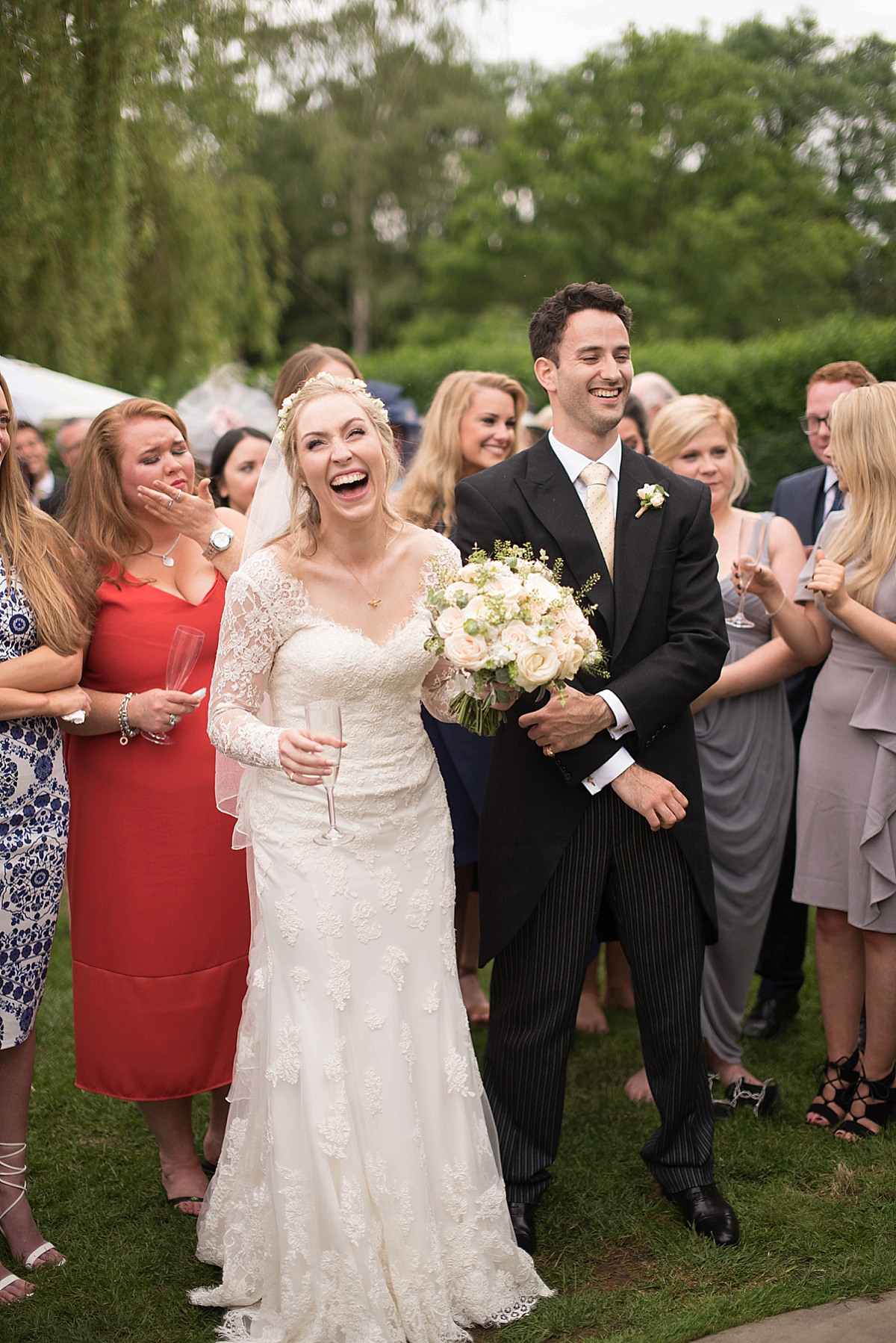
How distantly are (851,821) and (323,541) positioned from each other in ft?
7.29

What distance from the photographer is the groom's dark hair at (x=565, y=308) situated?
3.54 m

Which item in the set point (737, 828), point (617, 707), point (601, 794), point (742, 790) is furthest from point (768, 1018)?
point (617, 707)

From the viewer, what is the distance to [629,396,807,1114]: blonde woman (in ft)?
15.0

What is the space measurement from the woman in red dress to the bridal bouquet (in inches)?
43.6

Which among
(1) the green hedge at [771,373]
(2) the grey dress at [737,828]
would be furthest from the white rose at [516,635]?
(1) the green hedge at [771,373]

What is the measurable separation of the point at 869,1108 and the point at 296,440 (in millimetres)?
3118

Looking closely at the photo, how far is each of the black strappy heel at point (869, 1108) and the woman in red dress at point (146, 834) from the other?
224 cm

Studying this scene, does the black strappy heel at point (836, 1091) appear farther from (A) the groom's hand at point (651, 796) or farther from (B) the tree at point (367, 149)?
(B) the tree at point (367, 149)

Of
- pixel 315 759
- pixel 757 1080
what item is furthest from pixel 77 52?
pixel 757 1080

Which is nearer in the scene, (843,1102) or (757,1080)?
(843,1102)

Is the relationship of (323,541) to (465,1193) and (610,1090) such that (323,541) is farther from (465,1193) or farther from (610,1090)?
(610,1090)

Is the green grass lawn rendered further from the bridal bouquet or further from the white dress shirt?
the bridal bouquet

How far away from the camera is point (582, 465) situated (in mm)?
3570

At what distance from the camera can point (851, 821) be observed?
428cm
